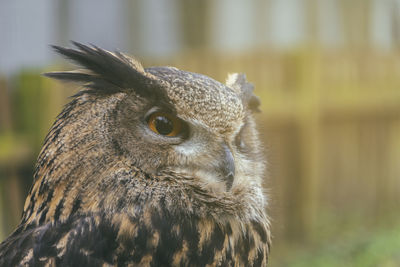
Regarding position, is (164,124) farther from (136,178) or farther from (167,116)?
(136,178)

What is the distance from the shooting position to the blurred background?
411 cm

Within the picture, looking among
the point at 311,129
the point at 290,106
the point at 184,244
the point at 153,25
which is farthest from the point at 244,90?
the point at 153,25

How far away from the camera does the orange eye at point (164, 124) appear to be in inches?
65.7

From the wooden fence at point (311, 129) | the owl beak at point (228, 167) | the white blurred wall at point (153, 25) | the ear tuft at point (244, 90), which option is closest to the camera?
the owl beak at point (228, 167)

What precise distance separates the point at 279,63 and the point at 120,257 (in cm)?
378

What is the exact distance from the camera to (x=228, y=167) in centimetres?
171

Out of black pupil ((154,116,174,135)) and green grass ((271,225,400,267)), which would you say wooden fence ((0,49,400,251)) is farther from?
black pupil ((154,116,174,135))

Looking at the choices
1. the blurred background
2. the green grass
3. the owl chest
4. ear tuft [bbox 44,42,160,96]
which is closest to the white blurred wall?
the blurred background

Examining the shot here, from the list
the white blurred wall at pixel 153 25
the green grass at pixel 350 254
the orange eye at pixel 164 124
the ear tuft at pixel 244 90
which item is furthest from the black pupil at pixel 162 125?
the white blurred wall at pixel 153 25

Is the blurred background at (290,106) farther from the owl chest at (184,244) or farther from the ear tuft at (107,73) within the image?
the ear tuft at (107,73)

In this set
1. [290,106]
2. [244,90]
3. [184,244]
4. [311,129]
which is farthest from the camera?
[311,129]

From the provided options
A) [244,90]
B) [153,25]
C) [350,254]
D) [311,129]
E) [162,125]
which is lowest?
[350,254]

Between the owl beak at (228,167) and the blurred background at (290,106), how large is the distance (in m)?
0.56

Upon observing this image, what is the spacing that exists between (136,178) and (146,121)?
0.19 metres
